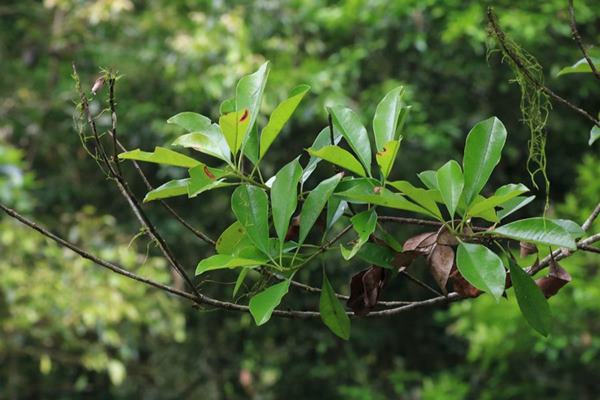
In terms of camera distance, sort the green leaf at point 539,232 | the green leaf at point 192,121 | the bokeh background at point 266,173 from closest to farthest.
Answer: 1. the green leaf at point 539,232
2. the green leaf at point 192,121
3. the bokeh background at point 266,173

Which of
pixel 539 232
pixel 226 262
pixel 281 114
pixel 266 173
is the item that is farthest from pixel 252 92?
pixel 266 173

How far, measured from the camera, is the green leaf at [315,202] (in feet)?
2.13

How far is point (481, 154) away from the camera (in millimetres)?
683

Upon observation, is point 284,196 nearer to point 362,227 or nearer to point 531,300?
point 362,227

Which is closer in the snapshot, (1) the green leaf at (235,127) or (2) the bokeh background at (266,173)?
(1) the green leaf at (235,127)

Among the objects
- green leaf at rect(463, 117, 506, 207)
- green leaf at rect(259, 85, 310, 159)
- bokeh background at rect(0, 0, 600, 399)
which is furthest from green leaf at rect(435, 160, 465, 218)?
bokeh background at rect(0, 0, 600, 399)

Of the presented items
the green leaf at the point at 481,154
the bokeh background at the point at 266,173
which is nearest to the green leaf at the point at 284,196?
the green leaf at the point at 481,154

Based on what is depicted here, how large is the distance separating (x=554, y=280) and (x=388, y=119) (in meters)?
0.17

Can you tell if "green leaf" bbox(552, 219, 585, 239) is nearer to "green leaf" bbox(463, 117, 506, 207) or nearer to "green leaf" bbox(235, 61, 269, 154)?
"green leaf" bbox(463, 117, 506, 207)

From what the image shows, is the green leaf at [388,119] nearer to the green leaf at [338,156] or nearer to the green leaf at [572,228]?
the green leaf at [338,156]

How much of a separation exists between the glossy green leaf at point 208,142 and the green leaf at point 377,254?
0.12 metres

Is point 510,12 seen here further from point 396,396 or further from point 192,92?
point 396,396

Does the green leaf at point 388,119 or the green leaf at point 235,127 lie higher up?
the green leaf at point 235,127

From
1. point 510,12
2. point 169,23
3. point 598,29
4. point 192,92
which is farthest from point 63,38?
point 598,29
